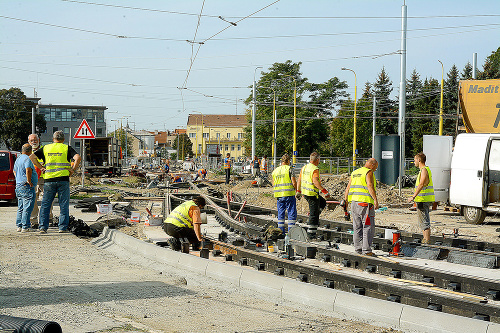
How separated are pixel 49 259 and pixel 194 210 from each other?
101 inches

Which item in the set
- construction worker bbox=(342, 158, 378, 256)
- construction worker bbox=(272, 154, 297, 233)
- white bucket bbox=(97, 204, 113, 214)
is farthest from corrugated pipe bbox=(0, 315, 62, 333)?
white bucket bbox=(97, 204, 113, 214)

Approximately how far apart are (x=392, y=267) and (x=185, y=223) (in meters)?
3.73

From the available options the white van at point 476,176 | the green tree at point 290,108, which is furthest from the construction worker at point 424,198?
the green tree at point 290,108

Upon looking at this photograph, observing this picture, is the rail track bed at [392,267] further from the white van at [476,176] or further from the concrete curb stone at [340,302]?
the white van at [476,176]

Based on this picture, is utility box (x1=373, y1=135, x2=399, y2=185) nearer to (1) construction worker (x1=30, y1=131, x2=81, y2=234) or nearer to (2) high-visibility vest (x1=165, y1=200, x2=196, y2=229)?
(2) high-visibility vest (x1=165, y1=200, x2=196, y2=229)

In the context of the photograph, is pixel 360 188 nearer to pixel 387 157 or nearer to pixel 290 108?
pixel 387 157

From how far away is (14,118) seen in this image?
75.8 m

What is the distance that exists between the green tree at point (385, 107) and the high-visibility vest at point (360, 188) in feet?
219

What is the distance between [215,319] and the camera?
241 inches

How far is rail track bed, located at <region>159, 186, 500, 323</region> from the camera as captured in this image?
23.8 feet

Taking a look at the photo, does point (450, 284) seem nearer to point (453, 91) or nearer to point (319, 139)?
point (453, 91)

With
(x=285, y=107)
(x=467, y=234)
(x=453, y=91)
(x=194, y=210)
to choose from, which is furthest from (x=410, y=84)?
(x=194, y=210)

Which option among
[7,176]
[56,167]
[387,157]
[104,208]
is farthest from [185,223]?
[387,157]

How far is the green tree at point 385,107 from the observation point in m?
77.1
